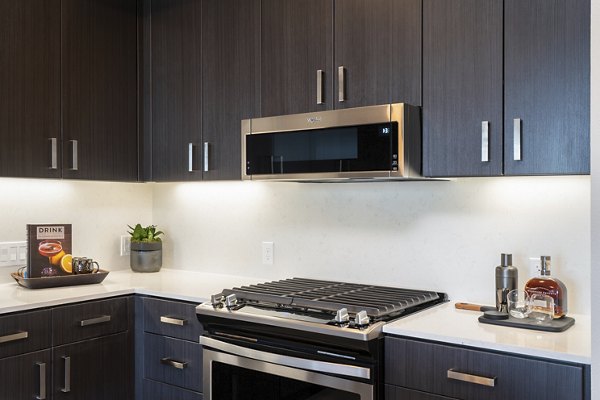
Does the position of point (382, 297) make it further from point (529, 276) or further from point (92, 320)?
point (92, 320)

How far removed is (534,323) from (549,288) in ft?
0.67

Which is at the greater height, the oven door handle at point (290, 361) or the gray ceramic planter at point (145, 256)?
the gray ceramic planter at point (145, 256)

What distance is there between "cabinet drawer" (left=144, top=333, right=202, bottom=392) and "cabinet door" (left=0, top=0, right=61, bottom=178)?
2.94 ft

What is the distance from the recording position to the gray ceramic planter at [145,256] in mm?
3158

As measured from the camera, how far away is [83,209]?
3105mm

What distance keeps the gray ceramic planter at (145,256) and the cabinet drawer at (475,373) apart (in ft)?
5.51

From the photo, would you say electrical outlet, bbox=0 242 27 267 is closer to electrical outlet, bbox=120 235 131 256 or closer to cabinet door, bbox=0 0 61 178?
cabinet door, bbox=0 0 61 178

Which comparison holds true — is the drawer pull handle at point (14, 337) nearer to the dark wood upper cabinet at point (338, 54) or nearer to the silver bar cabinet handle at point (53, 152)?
the silver bar cabinet handle at point (53, 152)

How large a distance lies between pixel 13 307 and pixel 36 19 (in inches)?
49.6

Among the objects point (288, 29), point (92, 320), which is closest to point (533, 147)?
point (288, 29)

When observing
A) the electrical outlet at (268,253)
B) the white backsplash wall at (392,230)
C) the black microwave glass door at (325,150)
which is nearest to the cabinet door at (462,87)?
the black microwave glass door at (325,150)

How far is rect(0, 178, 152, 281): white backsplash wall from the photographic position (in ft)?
9.22

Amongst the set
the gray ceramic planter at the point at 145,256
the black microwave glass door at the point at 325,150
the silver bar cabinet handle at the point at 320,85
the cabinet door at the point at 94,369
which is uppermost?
the silver bar cabinet handle at the point at 320,85

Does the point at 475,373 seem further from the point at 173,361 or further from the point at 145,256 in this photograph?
the point at 145,256
